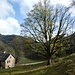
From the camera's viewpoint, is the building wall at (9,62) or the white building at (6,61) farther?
the building wall at (9,62)

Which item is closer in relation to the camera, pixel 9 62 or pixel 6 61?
pixel 6 61

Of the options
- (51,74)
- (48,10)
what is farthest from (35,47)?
(51,74)

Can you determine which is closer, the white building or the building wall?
the white building

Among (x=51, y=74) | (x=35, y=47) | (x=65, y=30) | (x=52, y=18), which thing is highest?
(x=52, y=18)

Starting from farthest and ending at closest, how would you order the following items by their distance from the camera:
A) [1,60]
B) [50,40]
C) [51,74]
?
[1,60], [50,40], [51,74]

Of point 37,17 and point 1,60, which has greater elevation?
point 37,17

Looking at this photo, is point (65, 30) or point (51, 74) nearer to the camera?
point (51, 74)

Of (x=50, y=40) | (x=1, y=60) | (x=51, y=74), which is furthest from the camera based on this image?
(x=1, y=60)

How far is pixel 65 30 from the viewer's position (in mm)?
34719

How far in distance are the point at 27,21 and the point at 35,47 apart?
4961 millimetres

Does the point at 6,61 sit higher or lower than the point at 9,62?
higher

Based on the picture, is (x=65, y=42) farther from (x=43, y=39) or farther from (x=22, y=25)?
(x=22, y=25)

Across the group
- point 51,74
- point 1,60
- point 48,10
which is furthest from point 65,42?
point 1,60

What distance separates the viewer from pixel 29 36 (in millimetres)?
36344
